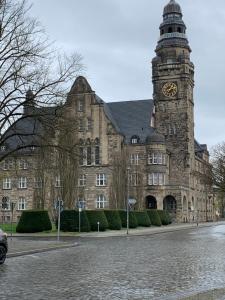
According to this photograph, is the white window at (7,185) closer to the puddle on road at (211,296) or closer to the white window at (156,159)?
the white window at (156,159)

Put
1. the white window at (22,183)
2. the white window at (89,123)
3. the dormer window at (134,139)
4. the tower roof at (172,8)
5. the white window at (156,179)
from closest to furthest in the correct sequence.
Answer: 1. the white window at (156,179)
2. the white window at (89,123)
3. the dormer window at (134,139)
4. the white window at (22,183)
5. the tower roof at (172,8)

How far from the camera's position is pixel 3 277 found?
49.5 feet

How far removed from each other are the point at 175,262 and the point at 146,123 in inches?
2727

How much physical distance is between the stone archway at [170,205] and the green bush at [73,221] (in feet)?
125

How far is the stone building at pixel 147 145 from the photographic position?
8162 cm

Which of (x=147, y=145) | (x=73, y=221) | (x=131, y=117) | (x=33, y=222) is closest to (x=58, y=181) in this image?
(x=33, y=222)

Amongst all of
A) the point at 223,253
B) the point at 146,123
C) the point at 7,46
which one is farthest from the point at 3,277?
the point at 146,123

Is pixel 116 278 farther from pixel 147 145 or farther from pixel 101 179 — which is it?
pixel 147 145

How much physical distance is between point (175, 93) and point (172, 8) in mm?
14867

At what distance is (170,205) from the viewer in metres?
84.8

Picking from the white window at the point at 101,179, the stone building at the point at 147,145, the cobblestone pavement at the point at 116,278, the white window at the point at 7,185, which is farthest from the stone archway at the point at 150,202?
the cobblestone pavement at the point at 116,278

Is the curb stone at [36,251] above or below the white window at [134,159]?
below

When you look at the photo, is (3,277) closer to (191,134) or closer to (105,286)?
(105,286)

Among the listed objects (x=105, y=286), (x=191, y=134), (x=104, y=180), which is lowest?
(x=105, y=286)
